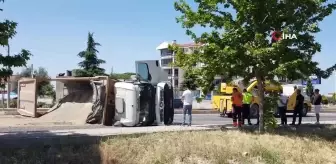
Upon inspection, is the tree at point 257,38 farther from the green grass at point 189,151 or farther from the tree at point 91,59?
the tree at point 91,59

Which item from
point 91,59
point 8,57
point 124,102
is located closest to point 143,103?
point 124,102

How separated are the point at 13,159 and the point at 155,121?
9170 mm

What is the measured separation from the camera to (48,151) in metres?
10.4

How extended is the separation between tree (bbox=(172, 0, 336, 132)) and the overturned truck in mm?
3710

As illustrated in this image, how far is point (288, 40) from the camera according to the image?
13961 mm

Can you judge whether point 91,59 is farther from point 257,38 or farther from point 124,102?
point 257,38

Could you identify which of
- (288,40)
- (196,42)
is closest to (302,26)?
(288,40)

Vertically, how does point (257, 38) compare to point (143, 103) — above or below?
above

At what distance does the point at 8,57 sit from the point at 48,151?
2220 mm

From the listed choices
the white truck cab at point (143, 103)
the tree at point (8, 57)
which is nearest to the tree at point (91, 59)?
the white truck cab at point (143, 103)

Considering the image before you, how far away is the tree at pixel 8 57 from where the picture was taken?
9.94 metres

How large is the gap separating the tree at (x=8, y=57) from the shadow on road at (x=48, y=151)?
1.53 m

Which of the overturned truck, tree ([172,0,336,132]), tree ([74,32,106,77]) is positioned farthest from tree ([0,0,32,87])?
tree ([74,32,106,77])

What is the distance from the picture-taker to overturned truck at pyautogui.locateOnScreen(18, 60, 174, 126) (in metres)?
17.9
